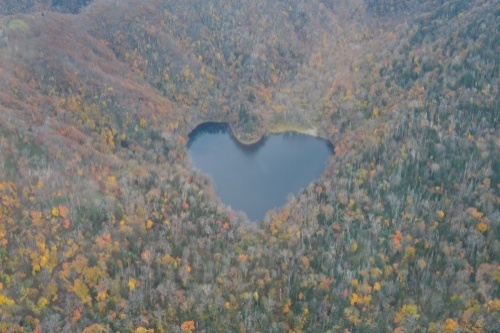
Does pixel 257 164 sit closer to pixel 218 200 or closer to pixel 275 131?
pixel 275 131

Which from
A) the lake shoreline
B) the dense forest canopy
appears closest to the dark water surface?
the lake shoreline

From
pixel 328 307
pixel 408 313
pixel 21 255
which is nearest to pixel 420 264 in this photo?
pixel 408 313

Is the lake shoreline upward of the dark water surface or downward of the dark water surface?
upward

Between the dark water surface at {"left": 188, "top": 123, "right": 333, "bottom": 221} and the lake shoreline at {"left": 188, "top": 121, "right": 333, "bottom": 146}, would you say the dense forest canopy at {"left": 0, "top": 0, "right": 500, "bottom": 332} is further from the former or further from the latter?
the dark water surface at {"left": 188, "top": 123, "right": 333, "bottom": 221}

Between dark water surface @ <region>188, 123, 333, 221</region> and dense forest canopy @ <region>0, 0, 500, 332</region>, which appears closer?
dense forest canopy @ <region>0, 0, 500, 332</region>

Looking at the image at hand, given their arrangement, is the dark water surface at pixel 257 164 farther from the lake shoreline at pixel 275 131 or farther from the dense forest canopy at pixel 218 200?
the dense forest canopy at pixel 218 200

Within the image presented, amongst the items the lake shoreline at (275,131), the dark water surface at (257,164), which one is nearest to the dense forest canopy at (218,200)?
the lake shoreline at (275,131)

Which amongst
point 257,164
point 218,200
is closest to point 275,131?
point 257,164

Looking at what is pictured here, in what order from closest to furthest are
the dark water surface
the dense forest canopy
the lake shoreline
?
the dense forest canopy
the dark water surface
the lake shoreline

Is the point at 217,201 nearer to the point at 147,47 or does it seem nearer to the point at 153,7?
the point at 147,47
